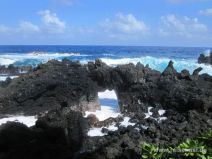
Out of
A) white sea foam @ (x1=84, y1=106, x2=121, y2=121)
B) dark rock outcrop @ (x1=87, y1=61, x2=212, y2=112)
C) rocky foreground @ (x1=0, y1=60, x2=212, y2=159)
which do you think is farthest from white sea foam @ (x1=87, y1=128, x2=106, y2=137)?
dark rock outcrop @ (x1=87, y1=61, x2=212, y2=112)

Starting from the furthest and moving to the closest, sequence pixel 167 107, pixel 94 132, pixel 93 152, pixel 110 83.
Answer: pixel 110 83
pixel 167 107
pixel 94 132
pixel 93 152

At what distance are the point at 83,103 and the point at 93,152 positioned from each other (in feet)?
6.83

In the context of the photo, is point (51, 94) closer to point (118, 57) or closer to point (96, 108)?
point (96, 108)

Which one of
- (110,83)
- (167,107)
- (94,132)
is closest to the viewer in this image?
(94,132)

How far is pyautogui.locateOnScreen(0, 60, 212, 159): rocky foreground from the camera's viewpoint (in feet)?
19.6

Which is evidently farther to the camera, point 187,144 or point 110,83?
point 110,83

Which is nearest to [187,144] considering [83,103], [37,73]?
[83,103]

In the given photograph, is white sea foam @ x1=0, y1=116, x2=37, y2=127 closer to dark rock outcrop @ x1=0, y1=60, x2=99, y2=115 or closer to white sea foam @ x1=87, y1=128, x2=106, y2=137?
dark rock outcrop @ x1=0, y1=60, x2=99, y2=115

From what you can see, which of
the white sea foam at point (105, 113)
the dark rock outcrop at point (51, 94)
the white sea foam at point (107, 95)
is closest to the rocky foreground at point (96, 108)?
the dark rock outcrop at point (51, 94)

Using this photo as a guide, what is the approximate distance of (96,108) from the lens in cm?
800

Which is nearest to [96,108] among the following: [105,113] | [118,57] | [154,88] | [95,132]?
[105,113]

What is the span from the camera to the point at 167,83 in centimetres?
793

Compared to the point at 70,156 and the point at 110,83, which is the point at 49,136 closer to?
the point at 70,156

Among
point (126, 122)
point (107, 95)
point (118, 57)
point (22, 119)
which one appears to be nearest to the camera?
point (126, 122)
